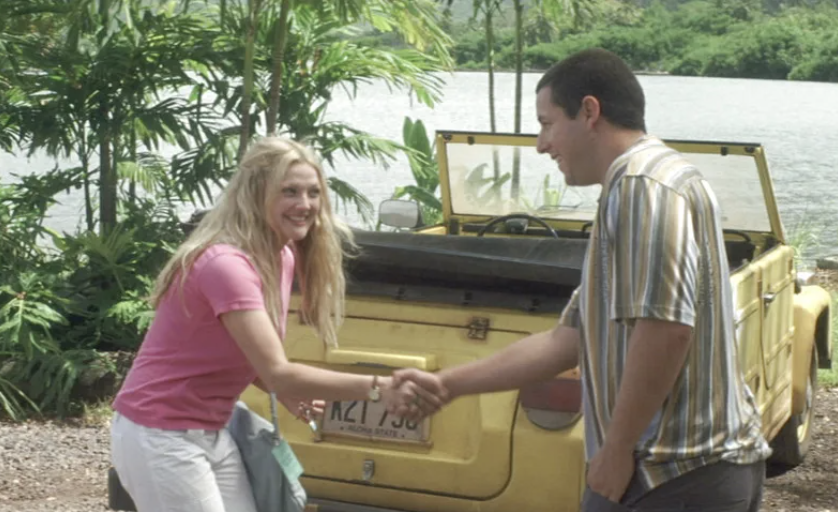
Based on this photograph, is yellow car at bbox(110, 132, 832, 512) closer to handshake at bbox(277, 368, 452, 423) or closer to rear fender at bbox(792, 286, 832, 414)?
handshake at bbox(277, 368, 452, 423)

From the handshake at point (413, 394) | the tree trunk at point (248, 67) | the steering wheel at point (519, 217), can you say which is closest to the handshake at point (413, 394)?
the handshake at point (413, 394)

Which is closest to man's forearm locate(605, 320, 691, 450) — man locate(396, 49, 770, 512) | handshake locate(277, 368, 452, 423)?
man locate(396, 49, 770, 512)

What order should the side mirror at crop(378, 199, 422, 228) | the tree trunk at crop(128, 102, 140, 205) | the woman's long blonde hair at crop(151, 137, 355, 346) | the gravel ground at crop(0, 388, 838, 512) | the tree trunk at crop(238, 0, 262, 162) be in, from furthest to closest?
the tree trunk at crop(128, 102, 140, 205)
the tree trunk at crop(238, 0, 262, 162)
the side mirror at crop(378, 199, 422, 228)
the gravel ground at crop(0, 388, 838, 512)
the woman's long blonde hair at crop(151, 137, 355, 346)

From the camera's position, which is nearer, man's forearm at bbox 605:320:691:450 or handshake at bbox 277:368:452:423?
man's forearm at bbox 605:320:691:450

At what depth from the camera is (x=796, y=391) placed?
7188 mm

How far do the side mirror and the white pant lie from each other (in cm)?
334

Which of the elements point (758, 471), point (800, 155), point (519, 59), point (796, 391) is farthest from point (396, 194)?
point (800, 155)

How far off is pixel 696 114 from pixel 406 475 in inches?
1092

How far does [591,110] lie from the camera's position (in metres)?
3.09

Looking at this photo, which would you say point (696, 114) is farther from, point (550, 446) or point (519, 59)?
point (550, 446)

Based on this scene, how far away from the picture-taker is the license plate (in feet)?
16.0

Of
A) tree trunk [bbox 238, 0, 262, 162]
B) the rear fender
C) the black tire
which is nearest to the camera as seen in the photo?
A: the black tire

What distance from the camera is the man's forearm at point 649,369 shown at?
2.88m

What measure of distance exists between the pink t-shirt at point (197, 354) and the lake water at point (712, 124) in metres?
7.22
